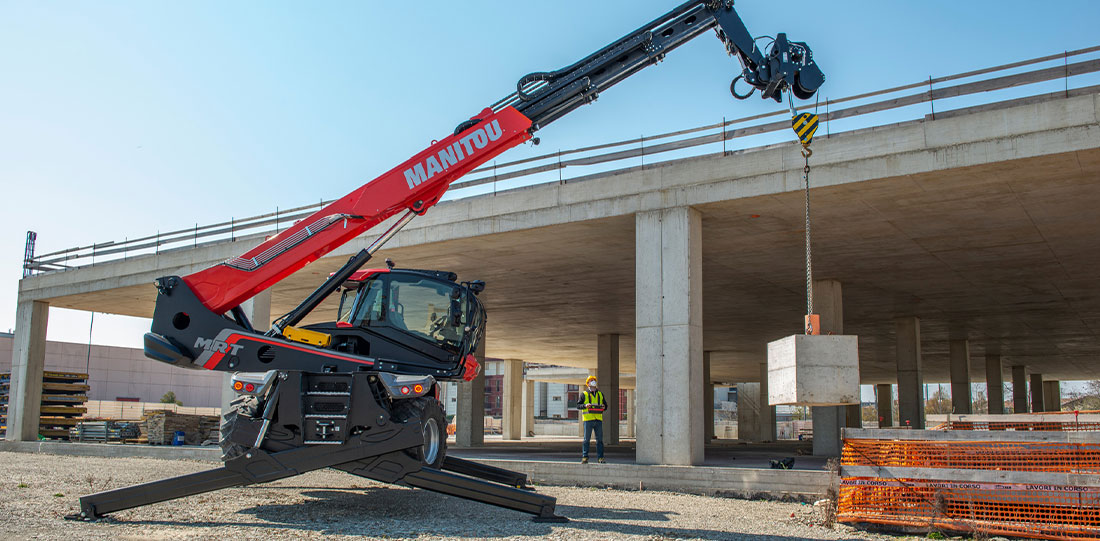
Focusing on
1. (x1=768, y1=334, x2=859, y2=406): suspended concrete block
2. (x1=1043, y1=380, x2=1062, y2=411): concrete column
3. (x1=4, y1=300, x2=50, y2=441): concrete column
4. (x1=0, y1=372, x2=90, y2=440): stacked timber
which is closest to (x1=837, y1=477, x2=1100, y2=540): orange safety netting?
(x1=768, y1=334, x2=859, y2=406): suspended concrete block

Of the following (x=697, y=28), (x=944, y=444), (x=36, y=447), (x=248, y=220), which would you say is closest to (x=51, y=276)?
(x=36, y=447)

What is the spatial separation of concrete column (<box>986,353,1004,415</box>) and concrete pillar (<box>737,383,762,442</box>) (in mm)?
16559

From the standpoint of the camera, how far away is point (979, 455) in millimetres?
9953

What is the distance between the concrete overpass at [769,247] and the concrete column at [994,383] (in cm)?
1064

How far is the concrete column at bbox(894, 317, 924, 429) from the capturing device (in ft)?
88.9

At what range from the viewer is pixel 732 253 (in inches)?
741

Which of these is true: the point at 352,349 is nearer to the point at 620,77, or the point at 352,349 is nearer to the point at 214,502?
the point at 214,502

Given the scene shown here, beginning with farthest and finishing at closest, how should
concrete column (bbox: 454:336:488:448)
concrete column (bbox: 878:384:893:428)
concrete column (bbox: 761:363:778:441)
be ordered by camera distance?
concrete column (bbox: 878:384:893:428) < concrete column (bbox: 761:363:778:441) < concrete column (bbox: 454:336:488:448)

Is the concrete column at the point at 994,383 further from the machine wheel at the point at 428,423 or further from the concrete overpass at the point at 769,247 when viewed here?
the machine wheel at the point at 428,423

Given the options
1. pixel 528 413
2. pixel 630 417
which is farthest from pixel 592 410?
pixel 630 417

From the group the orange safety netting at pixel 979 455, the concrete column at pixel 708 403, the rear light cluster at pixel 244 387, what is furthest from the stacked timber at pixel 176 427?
the concrete column at pixel 708 403

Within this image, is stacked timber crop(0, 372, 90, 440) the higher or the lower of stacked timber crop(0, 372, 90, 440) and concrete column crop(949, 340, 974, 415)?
the lower

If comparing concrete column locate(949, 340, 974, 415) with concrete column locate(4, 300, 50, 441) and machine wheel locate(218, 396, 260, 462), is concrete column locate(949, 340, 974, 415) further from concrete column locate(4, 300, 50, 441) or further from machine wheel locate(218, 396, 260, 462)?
concrete column locate(4, 300, 50, 441)

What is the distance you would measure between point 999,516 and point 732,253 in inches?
397
